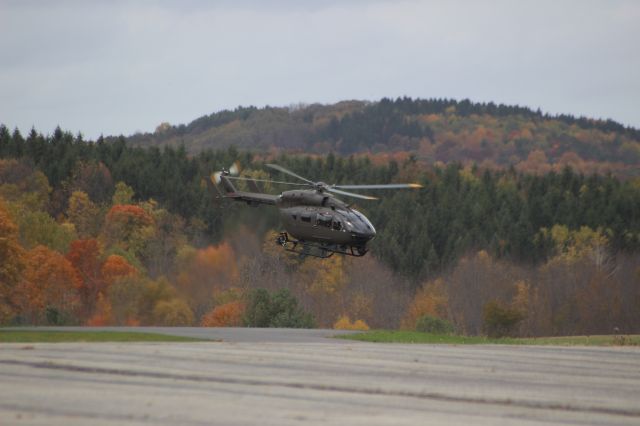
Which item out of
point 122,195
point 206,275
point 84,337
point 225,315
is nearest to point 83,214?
point 122,195

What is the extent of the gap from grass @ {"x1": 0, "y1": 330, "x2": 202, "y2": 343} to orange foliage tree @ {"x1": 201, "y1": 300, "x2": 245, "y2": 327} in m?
36.7

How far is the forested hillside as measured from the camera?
289 feet

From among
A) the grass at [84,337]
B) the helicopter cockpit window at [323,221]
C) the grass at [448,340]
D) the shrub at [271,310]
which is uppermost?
the helicopter cockpit window at [323,221]

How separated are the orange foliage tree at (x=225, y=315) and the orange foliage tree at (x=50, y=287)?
11.0 meters

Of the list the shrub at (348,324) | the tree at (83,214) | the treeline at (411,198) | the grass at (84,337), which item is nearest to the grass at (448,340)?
the grass at (84,337)

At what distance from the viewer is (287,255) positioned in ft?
407

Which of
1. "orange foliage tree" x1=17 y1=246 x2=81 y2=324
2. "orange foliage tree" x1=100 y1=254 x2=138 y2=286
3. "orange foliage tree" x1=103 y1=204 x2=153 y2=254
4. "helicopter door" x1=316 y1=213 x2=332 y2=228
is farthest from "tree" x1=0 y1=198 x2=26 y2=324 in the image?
"orange foliage tree" x1=103 y1=204 x2=153 y2=254

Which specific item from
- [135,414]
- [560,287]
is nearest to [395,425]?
[135,414]

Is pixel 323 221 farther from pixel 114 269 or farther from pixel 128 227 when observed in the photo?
pixel 128 227

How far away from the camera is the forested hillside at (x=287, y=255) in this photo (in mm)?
88000

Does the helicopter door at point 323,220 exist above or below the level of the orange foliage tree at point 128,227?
above

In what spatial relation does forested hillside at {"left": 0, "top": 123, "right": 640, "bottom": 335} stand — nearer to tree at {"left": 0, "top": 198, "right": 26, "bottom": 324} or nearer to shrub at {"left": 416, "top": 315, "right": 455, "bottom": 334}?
tree at {"left": 0, "top": 198, "right": 26, "bottom": 324}

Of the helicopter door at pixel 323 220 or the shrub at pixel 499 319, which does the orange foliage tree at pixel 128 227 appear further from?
the helicopter door at pixel 323 220

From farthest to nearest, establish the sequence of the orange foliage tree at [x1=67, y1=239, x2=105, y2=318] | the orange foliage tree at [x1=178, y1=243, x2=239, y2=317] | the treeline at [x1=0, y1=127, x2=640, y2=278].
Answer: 1. the treeline at [x1=0, y1=127, x2=640, y2=278]
2. the orange foliage tree at [x1=67, y1=239, x2=105, y2=318]
3. the orange foliage tree at [x1=178, y1=243, x2=239, y2=317]
